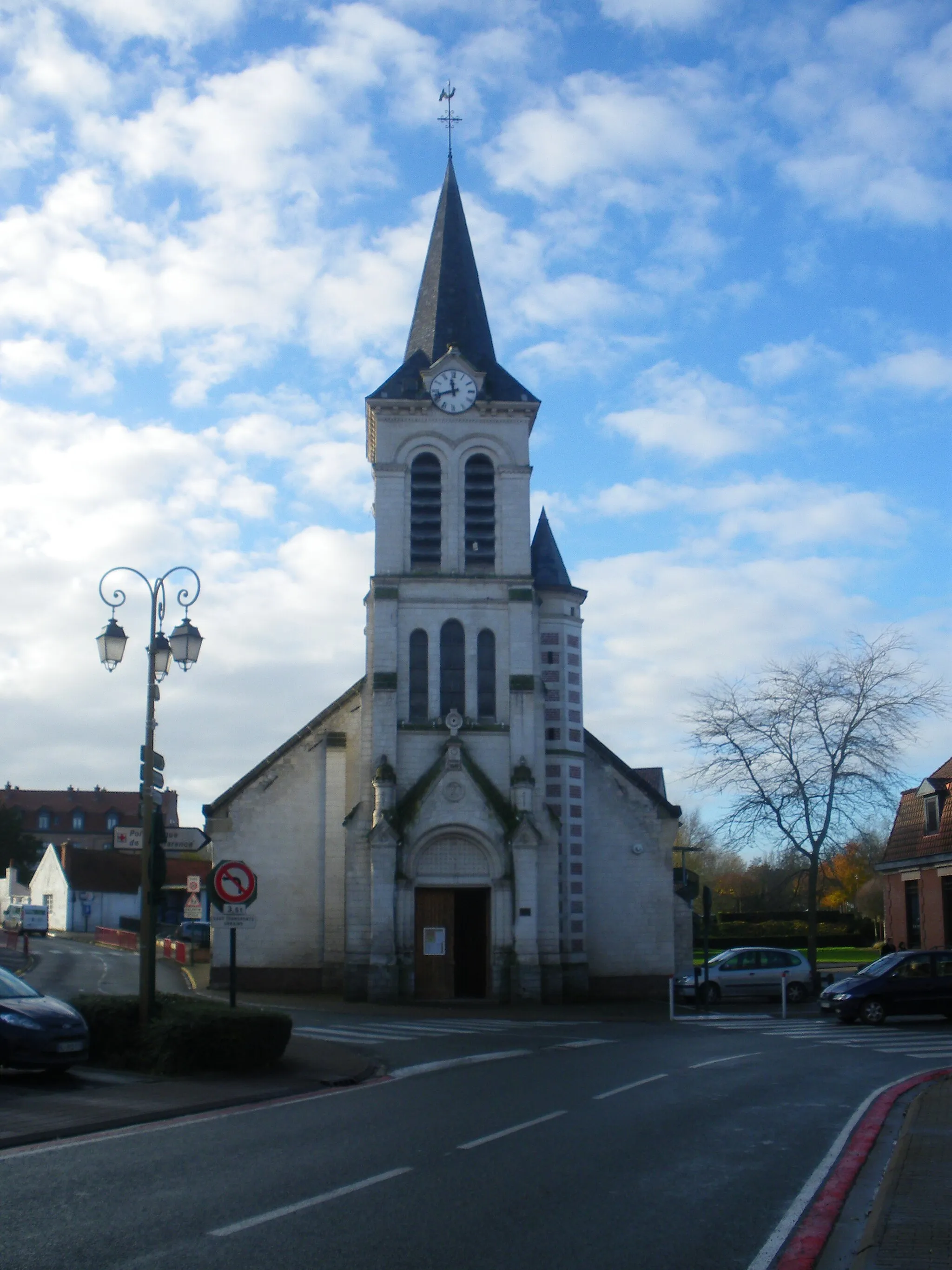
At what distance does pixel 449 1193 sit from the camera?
27.5 feet

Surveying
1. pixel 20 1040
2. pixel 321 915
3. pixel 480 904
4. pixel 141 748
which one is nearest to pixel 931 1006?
pixel 480 904

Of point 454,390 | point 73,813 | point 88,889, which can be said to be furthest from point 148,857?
point 73,813

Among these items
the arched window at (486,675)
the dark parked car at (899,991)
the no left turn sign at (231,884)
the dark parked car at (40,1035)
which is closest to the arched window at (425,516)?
the arched window at (486,675)

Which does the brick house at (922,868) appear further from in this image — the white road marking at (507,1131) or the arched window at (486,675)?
the white road marking at (507,1131)

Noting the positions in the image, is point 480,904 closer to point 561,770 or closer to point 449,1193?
point 561,770

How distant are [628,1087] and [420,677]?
19.0m

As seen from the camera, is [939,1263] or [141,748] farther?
[141,748]

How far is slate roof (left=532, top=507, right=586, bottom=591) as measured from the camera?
34969 millimetres

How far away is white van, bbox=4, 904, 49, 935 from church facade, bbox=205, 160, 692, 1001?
110 ft

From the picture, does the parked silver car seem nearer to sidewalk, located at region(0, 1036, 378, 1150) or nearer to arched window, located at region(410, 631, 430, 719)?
arched window, located at region(410, 631, 430, 719)

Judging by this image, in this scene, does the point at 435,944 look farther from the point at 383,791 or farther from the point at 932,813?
the point at 932,813

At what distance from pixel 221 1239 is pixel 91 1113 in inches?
207

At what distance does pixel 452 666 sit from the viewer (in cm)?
3294

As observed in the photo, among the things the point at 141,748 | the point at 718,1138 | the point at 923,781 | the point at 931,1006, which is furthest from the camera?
the point at 923,781
